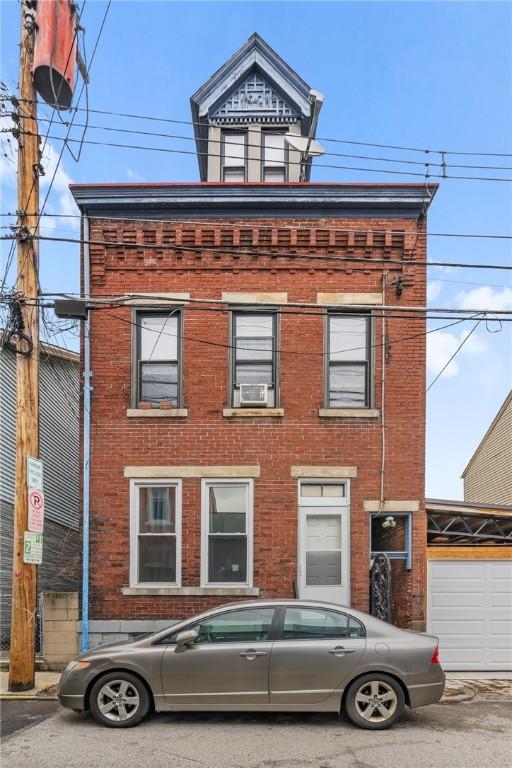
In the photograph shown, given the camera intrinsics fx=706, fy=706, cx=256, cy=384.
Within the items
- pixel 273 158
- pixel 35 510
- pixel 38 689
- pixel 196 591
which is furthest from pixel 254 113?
pixel 38 689

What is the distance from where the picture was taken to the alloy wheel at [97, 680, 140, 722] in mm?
7625

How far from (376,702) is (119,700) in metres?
2.79

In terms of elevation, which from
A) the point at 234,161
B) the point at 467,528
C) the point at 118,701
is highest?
the point at 234,161

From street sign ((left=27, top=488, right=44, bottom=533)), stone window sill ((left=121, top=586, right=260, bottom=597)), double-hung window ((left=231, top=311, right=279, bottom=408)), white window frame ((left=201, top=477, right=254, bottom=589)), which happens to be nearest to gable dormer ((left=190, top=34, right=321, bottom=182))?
double-hung window ((left=231, top=311, right=279, bottom=408))

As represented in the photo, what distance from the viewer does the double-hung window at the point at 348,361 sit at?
1218 cm

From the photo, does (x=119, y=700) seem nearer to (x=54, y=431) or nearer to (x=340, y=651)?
(x=340, y=651)

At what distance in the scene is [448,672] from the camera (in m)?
11.5

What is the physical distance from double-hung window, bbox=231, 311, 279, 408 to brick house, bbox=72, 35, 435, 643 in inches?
1.0

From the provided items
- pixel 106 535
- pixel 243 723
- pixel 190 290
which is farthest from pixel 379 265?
pixel 243 723

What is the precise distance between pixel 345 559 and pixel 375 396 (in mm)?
2779

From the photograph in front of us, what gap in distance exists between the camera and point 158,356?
1224cm

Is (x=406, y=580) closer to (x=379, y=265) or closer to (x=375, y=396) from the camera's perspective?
(x=375, y=396)

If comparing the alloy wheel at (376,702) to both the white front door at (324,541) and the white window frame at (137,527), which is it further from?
the white window frame at (137,527)

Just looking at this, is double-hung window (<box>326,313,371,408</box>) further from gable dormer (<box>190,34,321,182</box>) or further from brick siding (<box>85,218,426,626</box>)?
gable dormer (<box>190,34,321,182</box>)
